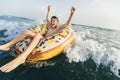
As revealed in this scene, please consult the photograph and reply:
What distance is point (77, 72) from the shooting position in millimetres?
5410

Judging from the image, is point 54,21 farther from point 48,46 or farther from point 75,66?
point 75,66

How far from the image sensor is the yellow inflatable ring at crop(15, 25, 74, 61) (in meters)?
5.79

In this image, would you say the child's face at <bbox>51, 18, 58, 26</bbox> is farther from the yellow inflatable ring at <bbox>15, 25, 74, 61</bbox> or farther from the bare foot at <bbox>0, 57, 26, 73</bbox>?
the bare foot at <bbox>0, 57, 26, 73</bbox>

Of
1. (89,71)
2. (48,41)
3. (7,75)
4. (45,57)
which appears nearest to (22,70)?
(7,75)

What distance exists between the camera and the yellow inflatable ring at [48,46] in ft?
19.0

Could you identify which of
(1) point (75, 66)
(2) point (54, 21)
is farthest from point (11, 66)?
(2) point (54, 21)

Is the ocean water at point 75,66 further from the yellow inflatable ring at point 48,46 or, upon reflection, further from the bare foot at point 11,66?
the bare foot at point 11,66

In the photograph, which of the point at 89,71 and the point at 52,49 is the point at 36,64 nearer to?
the point at 52,49

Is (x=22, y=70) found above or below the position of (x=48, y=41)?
below

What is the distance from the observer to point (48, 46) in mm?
5945

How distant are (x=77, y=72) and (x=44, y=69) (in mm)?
885

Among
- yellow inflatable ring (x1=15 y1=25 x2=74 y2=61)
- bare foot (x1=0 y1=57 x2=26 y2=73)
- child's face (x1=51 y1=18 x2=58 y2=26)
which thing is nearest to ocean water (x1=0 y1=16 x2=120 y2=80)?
yellow inflatable ring (x1=15 y1=25 x2=74 y2=61)

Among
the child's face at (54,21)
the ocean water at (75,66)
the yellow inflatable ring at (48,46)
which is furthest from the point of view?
the child's face at (54,21)

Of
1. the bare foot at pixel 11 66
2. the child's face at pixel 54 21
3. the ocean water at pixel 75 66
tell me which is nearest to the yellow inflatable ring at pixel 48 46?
the ocean water at pixel 75 66
